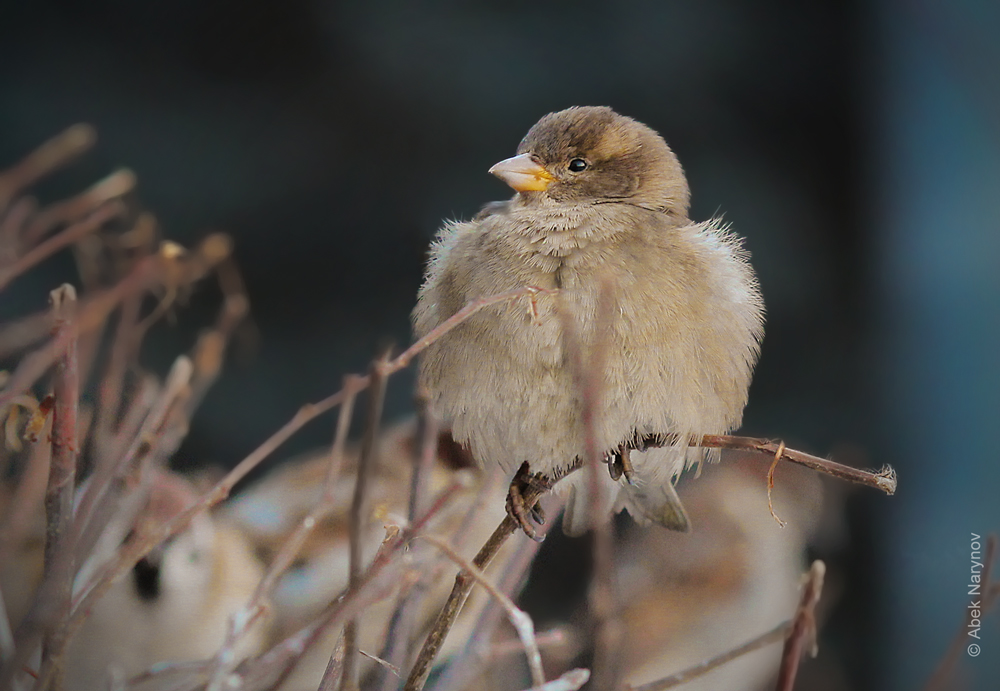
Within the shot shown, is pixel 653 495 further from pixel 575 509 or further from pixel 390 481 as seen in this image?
pixel 390 481

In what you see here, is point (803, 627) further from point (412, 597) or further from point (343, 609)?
point (412, 597)

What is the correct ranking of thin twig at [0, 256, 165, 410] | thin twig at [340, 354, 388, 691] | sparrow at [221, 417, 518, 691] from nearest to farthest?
thin twig at [340, 354, 388, 691] → thin twig at [0, 256, 165, 410] → sparrow at [221, 417, 518, 691]

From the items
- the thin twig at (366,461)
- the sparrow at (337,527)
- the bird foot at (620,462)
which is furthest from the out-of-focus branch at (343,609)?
the sparrow at (337,527)

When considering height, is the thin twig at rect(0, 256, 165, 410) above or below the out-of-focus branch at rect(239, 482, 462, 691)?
above

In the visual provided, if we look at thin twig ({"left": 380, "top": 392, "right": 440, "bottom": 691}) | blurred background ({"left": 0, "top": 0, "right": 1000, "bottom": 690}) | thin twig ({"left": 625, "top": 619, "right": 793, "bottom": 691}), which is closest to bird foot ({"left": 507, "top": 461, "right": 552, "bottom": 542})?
thin twig ({"left": 380, "top": 392, "right": 440, "bottom": 691})

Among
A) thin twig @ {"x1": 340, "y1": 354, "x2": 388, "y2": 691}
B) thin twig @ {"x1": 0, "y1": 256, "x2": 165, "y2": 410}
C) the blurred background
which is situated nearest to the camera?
thin twig @ {"x1": 340, "y1": 354, "x2": 388, "y2": 691}

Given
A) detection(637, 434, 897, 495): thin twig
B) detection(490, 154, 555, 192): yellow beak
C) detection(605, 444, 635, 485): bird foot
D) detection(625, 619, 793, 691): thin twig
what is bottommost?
detection(605, 444, 635, 485): bird foot

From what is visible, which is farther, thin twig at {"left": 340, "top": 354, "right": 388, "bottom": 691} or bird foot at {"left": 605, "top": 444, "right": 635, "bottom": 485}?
bird foot at {"left": 605, "top": 444, "right": 635, "bottom": 485}

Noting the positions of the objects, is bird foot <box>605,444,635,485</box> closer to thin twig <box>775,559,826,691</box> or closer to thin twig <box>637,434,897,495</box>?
thin twig <box>637,434,897,495</box>

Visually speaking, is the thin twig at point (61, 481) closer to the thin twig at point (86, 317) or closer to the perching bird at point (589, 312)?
the thin twig at point (86, 317)
